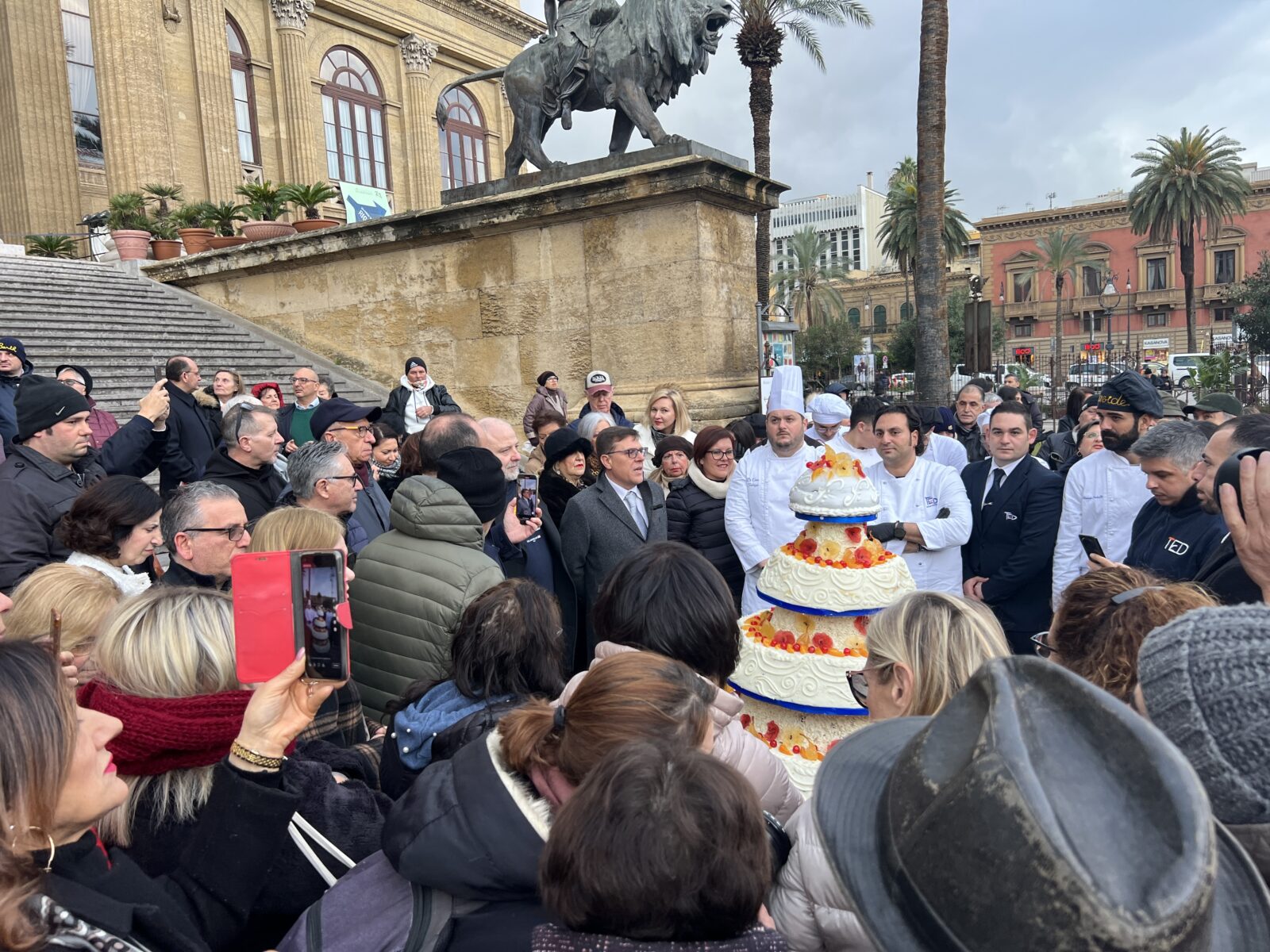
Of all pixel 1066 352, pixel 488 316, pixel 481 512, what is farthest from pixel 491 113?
pixel 1066 352

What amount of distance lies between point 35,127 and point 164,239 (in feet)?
29.9

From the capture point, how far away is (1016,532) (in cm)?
489

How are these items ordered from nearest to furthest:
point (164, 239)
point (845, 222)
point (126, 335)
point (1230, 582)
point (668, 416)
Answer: point (1230, 582)
point (668, 416)
point (126, 335)
point (164, 239)
point (845, 222)

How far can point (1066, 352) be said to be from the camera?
6325cm

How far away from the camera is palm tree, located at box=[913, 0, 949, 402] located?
41.0ft

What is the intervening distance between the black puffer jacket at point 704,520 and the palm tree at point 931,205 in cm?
982

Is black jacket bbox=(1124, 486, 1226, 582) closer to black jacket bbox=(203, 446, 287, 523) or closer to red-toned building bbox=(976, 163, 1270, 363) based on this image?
black jacket bbox=(203, 446, 287, 523)

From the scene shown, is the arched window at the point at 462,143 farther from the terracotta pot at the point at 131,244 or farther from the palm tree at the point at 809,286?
the palm tree at the point at 809,286


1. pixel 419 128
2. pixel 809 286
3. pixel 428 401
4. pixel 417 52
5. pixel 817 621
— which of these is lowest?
pixel 817 621

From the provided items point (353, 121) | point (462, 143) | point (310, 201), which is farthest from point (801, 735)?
point (462, 143)

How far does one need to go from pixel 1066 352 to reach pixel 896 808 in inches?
2802

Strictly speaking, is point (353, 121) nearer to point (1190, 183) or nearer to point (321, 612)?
point (321, 612)

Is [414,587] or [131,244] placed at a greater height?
[131,244]

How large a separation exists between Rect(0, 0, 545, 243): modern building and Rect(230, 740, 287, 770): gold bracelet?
2320 cm
